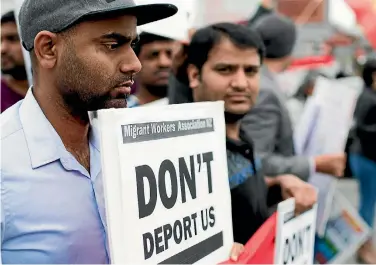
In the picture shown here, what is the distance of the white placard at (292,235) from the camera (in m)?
2.16

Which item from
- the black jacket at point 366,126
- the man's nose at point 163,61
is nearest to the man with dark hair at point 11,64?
the man's nose at point 163,61

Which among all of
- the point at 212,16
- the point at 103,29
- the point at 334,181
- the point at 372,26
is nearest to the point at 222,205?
the point at 103,29

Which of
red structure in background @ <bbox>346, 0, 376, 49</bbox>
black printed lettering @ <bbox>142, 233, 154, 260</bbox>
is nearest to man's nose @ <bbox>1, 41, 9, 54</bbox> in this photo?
black printed lettering @ <bbox>142, 233, 154, 260</bbox>

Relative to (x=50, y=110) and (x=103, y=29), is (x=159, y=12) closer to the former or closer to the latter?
(x=103, y=29)

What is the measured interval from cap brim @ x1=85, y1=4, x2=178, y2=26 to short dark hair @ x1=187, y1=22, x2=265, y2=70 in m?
0.67

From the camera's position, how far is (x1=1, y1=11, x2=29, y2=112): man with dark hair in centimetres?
329

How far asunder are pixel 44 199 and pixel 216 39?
1139mm

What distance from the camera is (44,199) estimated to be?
5.09 ft

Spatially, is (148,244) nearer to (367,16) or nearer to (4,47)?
(4,47)

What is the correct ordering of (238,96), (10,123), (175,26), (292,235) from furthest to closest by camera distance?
(175,26) < (238,96) < (292,235) < (10,123)

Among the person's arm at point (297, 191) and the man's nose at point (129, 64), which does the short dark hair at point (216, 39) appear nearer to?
the person's arm at point (297, 191)

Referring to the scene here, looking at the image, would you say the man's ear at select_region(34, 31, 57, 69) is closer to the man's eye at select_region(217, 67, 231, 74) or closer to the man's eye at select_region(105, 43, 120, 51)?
the man's eye at select_region(105, 43, 120, 51)

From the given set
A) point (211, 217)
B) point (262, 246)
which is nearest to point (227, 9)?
point (262, 246)

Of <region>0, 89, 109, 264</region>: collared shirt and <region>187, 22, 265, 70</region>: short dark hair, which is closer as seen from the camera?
<region>0, 89, 109, 264</region>: collared shirt
